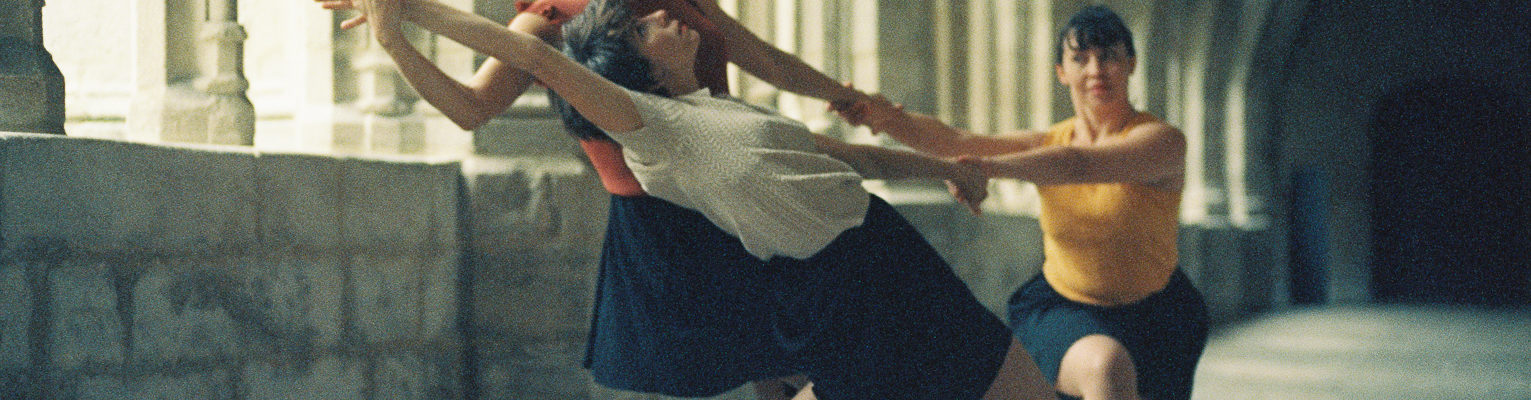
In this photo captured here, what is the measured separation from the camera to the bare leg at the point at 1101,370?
95.9 inches

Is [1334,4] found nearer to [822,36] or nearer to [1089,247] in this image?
[822,36]

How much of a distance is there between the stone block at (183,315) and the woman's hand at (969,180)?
49.9 inches

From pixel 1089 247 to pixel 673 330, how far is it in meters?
0.95

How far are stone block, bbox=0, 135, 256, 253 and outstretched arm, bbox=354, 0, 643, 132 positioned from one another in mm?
747

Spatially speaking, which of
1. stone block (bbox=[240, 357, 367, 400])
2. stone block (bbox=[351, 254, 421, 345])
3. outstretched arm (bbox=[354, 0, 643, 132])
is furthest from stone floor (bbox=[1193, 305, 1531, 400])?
outstretched arm (bbox=[354, 0, 643, 132])

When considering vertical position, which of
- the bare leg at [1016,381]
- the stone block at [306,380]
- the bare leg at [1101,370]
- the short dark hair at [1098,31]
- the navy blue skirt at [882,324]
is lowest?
the stone block at [306,380]

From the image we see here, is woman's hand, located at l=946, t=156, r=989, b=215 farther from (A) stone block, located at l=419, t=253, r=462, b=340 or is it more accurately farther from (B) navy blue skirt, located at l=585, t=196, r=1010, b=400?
(A) stone block, located at l=419, t=253, r=462, b=340

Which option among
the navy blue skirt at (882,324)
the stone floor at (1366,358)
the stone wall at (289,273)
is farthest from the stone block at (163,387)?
the stone floor at (1366,358)

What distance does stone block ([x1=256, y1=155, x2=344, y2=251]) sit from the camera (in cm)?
262

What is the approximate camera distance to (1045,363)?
2.63 meters

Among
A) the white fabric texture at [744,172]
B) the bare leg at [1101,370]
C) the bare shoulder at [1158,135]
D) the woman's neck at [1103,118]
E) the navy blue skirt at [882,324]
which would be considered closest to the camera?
the white fabric texture at [744,172]

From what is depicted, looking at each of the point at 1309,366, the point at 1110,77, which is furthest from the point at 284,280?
the point at 1309,366

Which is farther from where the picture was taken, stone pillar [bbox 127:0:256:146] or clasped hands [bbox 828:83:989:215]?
stone pillar [bbox 127:0:256:146]

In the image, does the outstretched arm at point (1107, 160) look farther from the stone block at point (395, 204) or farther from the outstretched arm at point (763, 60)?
the stone block at point (395, 204)
